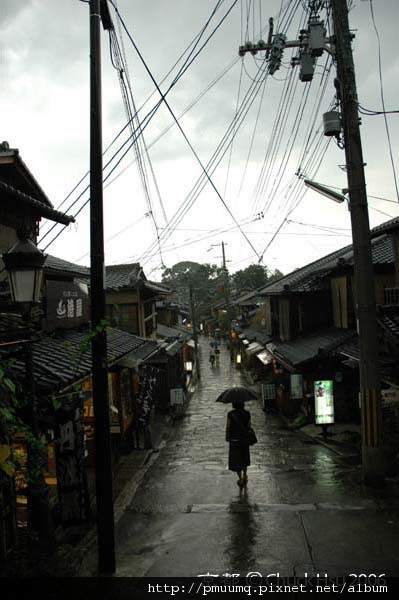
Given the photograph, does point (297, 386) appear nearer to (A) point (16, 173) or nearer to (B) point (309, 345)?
(B) point (309, 345)

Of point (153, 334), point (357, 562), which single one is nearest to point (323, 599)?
point (357, 562)

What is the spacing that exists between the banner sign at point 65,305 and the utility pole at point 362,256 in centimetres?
834

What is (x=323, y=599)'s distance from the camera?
5.65 m

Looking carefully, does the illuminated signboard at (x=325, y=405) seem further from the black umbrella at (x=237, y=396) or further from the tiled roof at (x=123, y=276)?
the tiled roof at (x=123, y=276)

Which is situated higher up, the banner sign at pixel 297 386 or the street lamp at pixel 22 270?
the street lamp at pixel 22 270

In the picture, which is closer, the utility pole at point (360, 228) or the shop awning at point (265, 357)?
the utility pole at point (360, 228)

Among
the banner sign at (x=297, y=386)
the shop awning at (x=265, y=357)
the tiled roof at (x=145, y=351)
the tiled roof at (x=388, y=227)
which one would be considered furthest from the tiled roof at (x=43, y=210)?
the shop awning at (x=265, y=357)

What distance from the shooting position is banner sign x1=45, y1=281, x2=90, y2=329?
11055 mm

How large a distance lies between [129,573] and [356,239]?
29.3ft

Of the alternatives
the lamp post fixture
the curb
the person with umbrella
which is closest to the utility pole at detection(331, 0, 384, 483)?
the person with umbrella

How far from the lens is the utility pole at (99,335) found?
658 centimetres

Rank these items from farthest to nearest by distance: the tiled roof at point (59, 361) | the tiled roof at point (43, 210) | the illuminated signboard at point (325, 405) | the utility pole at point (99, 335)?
1. the illuminated signboard at point (325, 405)
2. the tiled roof at point (43, 210)
3. the tiled roof at point (59, 361)
4. the utility pole at point (99, 335)

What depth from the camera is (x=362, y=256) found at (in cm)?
1017

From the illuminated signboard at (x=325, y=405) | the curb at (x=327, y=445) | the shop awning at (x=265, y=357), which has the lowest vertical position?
the curb at (x=327, y=445)
